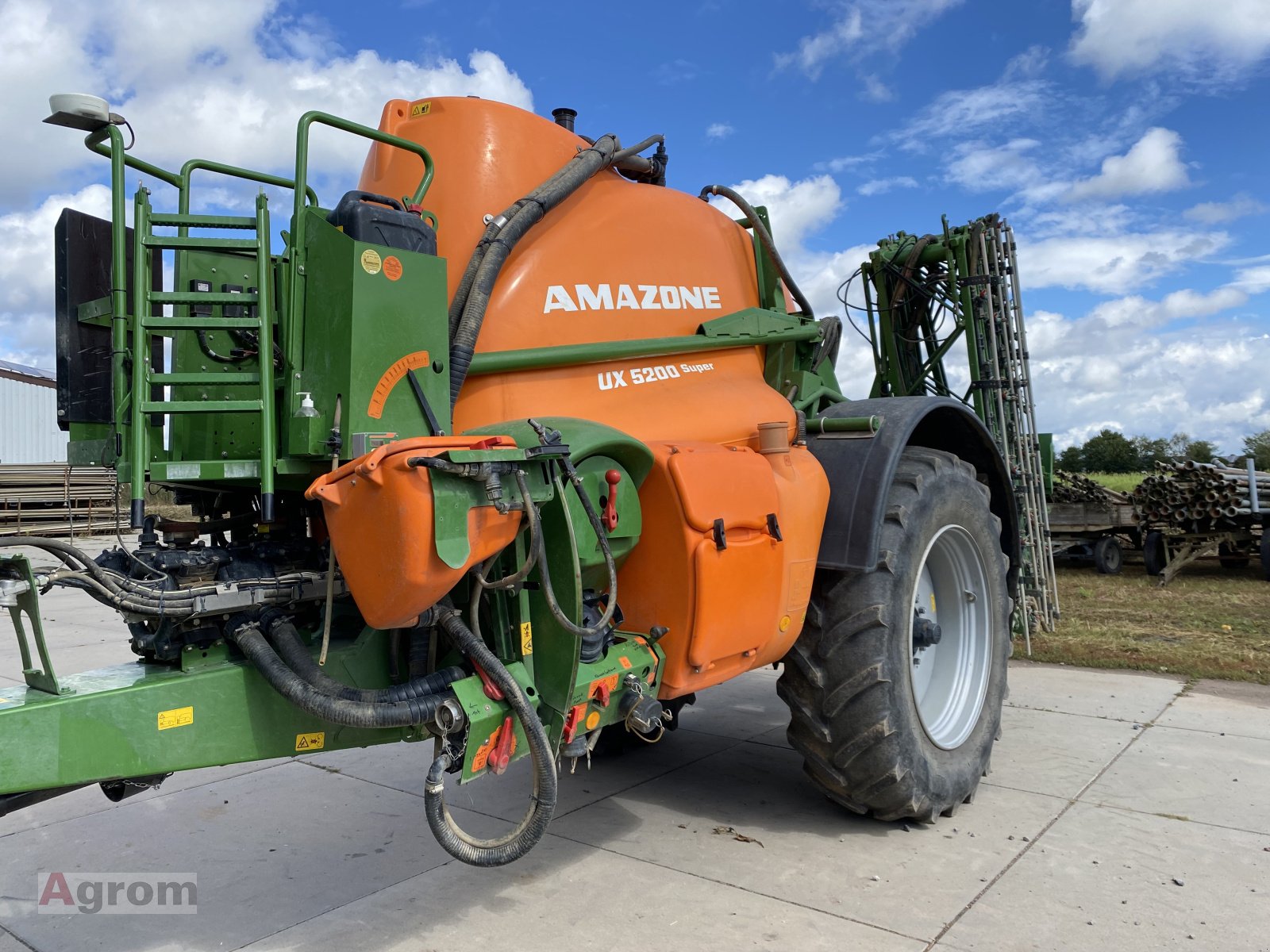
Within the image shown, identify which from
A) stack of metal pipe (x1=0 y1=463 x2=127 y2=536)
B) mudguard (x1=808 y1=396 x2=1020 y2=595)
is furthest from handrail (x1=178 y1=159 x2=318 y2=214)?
stack of metal pipe (x1=0 y1=463 x2=127 y2=536)

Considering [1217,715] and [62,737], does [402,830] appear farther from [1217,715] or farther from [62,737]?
[1217,715]

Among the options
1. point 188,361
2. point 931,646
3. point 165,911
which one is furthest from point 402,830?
point 931,646

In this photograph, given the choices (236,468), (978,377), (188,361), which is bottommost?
(236,468)

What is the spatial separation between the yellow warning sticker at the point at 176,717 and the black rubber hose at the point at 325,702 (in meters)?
0.20

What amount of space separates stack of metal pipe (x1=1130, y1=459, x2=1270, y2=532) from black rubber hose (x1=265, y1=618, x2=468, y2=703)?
11.9 m

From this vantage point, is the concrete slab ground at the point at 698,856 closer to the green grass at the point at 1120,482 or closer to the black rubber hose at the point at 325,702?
the black rubber hose at the point at 325,702

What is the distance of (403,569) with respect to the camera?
2443 mm

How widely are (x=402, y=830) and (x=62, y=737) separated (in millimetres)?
1965

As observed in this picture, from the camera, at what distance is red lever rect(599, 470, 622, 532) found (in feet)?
10.0

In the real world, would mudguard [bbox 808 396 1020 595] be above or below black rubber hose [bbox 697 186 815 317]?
below

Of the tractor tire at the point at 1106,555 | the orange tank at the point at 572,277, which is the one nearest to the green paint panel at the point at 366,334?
the orange tank at the point at 572,277

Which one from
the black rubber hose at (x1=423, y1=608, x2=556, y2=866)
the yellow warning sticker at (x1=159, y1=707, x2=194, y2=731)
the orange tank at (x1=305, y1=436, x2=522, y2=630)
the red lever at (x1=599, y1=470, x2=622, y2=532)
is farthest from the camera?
the red lever at (x1=599, y1=470, x2=622, y2=532)

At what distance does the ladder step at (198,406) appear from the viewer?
102 inches

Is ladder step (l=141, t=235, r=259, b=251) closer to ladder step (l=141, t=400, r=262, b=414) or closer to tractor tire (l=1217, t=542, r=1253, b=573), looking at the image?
ladder step (l=141, t=400, r=262, b=414)
